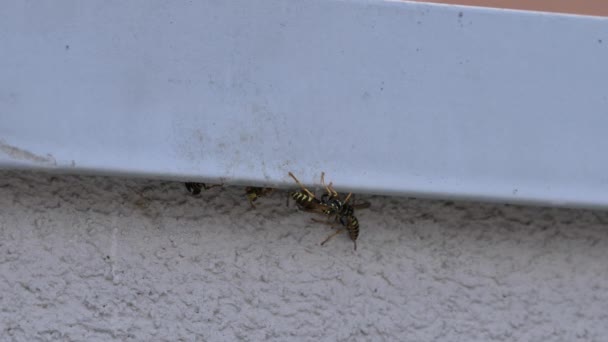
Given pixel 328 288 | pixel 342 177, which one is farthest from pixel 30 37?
pixel 328 288

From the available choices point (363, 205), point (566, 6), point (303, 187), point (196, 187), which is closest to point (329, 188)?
point (303, 187)

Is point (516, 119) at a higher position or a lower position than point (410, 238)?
higher

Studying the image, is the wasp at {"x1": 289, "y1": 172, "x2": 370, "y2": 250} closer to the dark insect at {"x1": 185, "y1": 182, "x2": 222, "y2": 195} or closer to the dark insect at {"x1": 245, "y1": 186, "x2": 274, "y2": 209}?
the dark insect at {"x1": 245, "y1": 186, "x2": 274, "y2": 209}

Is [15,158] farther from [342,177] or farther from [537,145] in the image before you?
[537,145]

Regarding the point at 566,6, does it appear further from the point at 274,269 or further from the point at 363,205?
the point at 274,269

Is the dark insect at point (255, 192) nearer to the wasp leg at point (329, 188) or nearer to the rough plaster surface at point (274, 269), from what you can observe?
the rough plaster surface at point (274, 269)

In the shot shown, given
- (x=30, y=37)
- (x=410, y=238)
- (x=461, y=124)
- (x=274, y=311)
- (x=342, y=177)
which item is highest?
(x=30, y=37)

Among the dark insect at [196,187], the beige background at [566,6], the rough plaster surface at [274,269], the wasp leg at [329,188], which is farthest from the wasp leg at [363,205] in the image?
the beige background at [566,6]
